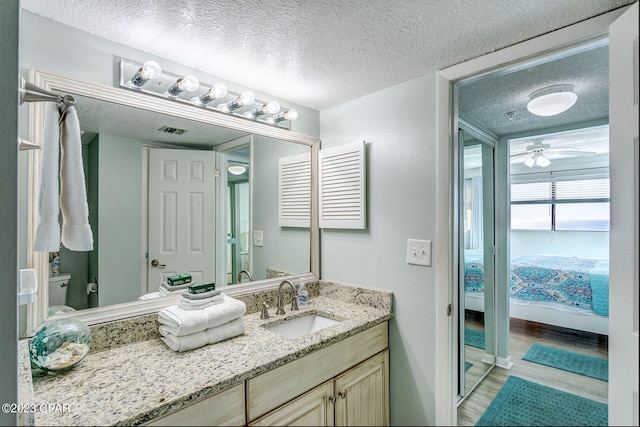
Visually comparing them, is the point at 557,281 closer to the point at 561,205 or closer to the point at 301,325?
the point at 561,205

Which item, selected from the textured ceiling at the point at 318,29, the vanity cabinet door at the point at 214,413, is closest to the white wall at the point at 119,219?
the textured ceiling at the point at 318,29

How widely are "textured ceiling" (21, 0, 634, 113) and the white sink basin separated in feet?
4.01

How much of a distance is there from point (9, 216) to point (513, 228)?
180 inches

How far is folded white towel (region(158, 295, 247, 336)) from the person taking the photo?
1.08 meters

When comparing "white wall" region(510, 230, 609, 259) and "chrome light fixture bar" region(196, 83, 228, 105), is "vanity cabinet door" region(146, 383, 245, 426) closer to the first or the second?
"chrome light fixture bar" region(196, 83, 228, 105)

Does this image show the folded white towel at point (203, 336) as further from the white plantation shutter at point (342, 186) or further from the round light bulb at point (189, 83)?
the round light bulb at point (189, 83)

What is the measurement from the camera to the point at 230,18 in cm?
100

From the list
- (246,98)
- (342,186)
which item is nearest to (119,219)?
(246,98)

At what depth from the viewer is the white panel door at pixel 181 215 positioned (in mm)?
1262

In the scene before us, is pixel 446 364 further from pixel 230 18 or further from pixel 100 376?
pixel 230 18

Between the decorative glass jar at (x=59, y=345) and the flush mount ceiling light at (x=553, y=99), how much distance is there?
222cm

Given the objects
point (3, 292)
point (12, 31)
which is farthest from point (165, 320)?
point (12, 31)

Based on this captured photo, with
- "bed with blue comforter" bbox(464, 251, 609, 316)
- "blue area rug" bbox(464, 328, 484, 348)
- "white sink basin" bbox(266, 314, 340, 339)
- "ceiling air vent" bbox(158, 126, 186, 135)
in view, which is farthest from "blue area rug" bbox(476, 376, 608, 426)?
"ceiling air vent" bbox(158, 126, 186, 135)

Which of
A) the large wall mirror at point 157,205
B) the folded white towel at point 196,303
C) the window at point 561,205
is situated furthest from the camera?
the window at point 561,205
